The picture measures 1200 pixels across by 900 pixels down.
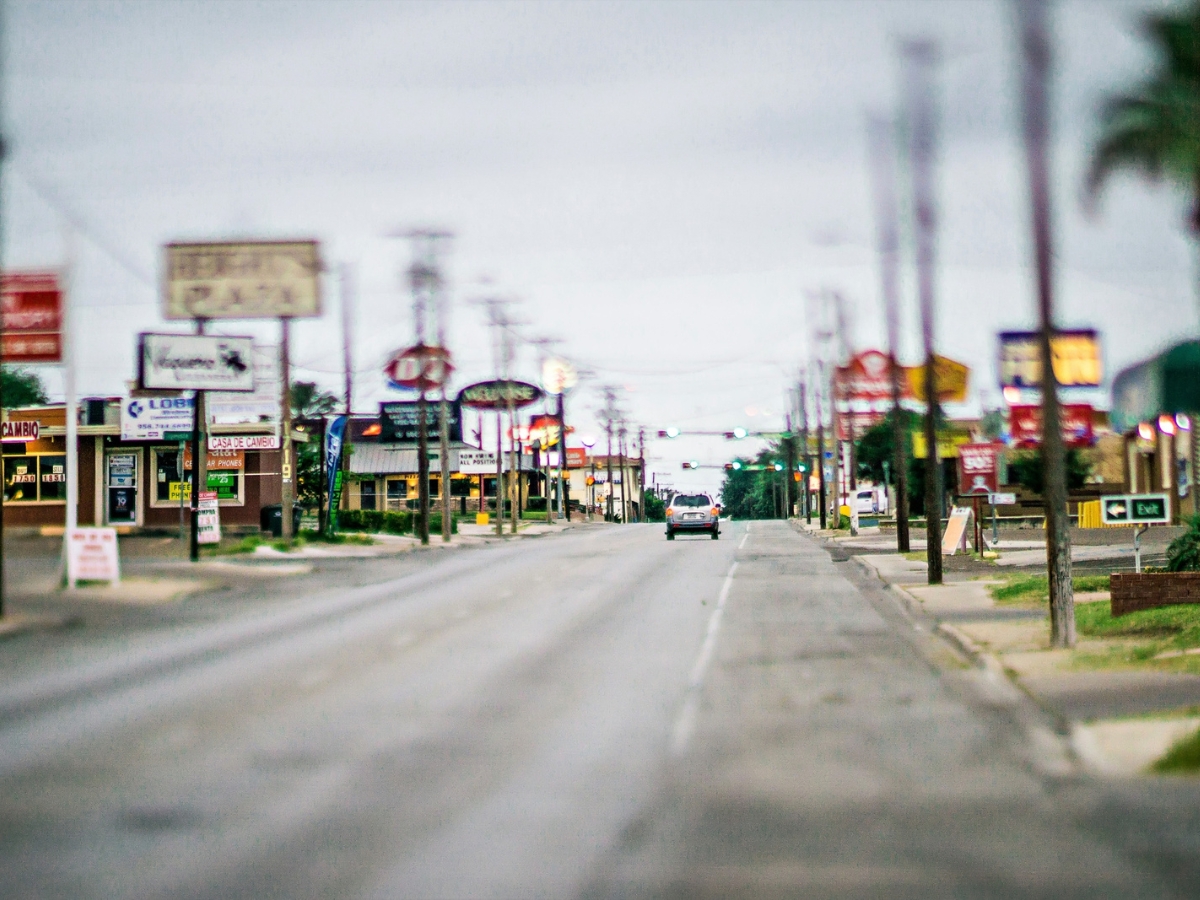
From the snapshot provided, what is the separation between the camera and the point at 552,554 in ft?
129

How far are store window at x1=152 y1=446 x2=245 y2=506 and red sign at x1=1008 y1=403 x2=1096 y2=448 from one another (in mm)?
26958

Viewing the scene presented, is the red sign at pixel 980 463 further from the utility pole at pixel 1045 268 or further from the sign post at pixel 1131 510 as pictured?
the utility pole at pixel 1045 268

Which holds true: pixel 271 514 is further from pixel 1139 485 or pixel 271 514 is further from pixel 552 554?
pixel 1139 485

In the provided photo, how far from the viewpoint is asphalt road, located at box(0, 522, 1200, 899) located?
7.23 meters

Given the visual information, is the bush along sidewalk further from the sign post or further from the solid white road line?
the sign post

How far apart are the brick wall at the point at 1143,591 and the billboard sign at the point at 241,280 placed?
33.9m

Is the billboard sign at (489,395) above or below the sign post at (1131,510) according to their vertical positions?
above

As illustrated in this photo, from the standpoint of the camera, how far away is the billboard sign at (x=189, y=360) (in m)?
40.1

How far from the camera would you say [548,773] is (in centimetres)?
975

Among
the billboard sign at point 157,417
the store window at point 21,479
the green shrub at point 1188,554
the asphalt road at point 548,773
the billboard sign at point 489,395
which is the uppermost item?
the billboard sign at point 489,395

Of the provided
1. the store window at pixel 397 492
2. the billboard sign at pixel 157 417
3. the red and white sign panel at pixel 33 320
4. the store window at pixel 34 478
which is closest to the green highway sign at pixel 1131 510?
the red and white sign panel at pixel 33 320

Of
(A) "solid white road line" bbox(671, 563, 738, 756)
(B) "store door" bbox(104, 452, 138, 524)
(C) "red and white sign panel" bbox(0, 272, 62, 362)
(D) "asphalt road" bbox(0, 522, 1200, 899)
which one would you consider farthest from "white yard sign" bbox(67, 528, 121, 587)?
(B) "store door" bbox(104, 452, 138, 524)

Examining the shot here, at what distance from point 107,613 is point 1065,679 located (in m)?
13.6

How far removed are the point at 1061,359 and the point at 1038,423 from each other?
5.36 metres
